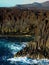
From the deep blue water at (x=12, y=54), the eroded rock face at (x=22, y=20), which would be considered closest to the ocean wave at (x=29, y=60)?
the deep blue water at (x=12, y=54)

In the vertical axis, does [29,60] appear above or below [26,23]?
below

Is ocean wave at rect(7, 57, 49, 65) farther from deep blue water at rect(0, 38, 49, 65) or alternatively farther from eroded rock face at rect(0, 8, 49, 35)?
eroded rock face at rect(0, 8, 49, 35)

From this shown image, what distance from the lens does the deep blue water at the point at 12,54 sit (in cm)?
453

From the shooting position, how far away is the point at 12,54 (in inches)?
185

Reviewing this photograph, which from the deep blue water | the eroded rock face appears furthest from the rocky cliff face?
the deep blue water

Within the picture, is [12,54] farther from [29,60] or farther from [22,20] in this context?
[22,20]

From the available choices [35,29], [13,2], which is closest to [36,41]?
[35,29]

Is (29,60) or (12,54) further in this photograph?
(12,54)

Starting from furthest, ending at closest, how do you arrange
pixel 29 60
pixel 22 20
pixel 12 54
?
pixel 22 20
pixel 12 54
pixel 29 60

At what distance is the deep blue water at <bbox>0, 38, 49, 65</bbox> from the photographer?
4.53 meters

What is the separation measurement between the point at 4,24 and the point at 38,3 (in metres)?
0.85

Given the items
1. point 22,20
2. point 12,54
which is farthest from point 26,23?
point 12,54

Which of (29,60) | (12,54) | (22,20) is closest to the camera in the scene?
(29,60)

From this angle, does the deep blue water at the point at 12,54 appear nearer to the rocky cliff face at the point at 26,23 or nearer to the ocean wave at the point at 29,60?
the ocean wave at the point at 29,60
